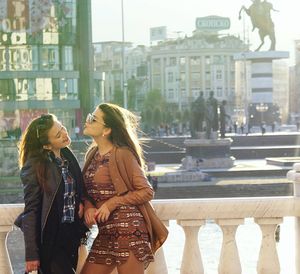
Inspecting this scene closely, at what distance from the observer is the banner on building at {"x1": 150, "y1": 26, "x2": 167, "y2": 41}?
137 metres

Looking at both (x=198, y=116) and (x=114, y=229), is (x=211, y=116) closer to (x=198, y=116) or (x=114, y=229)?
(x=198, y=116)

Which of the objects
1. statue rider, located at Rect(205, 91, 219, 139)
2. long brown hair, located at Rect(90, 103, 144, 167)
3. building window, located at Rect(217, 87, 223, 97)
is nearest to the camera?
long brown hair, located at Rect(90, 103, 144, 167)

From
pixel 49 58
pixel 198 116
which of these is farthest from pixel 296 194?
pixel 49 58

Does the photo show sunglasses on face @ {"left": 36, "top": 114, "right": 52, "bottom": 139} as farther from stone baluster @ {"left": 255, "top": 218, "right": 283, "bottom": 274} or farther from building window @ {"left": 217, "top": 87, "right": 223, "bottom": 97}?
building window @ {"left": 217, "top": 87, "right": 223, "bottom": 97}

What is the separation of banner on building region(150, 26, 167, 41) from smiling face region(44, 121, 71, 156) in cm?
13339

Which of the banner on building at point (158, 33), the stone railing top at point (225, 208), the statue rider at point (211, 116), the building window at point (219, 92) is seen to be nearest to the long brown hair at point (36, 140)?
the stone railing top at point (225, 208)

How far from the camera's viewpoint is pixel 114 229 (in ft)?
13.2

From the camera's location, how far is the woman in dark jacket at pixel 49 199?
3877 millimetres

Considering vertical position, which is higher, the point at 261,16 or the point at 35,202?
the point at 261,16

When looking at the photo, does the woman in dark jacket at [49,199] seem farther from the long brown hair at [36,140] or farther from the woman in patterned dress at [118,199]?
the woman in patterned dress at [118,199]

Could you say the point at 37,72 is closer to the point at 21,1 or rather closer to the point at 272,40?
the point at 21,1

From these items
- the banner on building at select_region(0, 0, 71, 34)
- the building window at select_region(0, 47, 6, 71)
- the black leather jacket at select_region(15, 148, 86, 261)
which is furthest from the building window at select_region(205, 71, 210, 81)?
the black leather jacket at select_region(15, 148, 86, 261)

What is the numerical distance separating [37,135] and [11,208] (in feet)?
2.18

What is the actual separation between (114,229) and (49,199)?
0.40m
